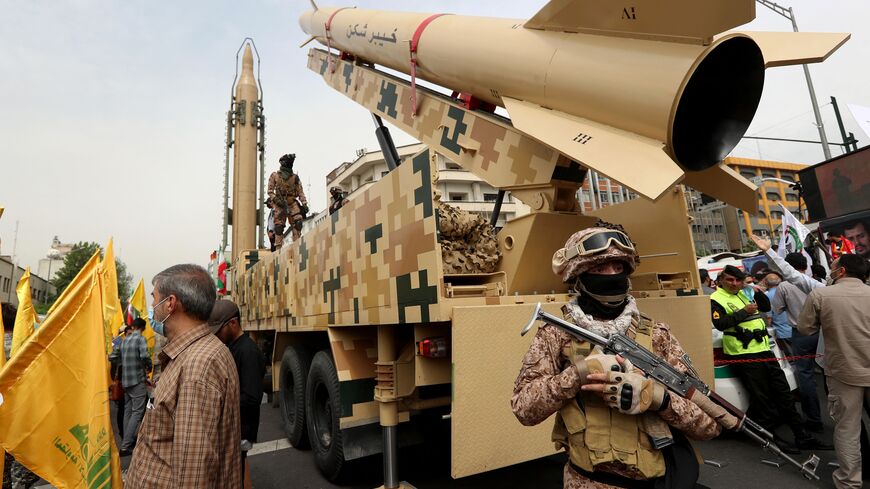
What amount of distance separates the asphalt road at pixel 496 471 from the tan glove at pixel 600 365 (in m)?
2.37

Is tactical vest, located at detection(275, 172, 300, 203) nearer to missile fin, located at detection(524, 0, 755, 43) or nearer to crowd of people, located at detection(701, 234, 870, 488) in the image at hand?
missile fin, located at detection(524, 0, 755, 43)

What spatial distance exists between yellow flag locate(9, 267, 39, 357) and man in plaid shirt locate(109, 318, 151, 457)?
192 cm

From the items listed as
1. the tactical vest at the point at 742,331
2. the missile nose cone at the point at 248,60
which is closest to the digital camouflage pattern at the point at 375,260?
the tactical vest at the point at 742,331

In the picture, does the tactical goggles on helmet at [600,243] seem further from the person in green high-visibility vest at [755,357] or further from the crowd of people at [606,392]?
the person in green high-visibility vest at [755,357]

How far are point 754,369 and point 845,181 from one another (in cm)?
774

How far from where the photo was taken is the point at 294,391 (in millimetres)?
4285

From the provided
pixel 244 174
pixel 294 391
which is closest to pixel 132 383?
pixel 294 391

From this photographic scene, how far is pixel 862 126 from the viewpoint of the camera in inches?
262

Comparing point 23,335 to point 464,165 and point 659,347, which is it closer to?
point 464,165

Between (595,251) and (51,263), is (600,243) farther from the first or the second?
(51,263)

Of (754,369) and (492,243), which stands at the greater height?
(492,243)

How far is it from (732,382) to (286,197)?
6364 mm

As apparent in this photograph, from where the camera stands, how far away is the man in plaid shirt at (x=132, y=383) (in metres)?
4.69

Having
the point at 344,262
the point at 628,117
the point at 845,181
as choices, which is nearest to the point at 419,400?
the point at 344,262
